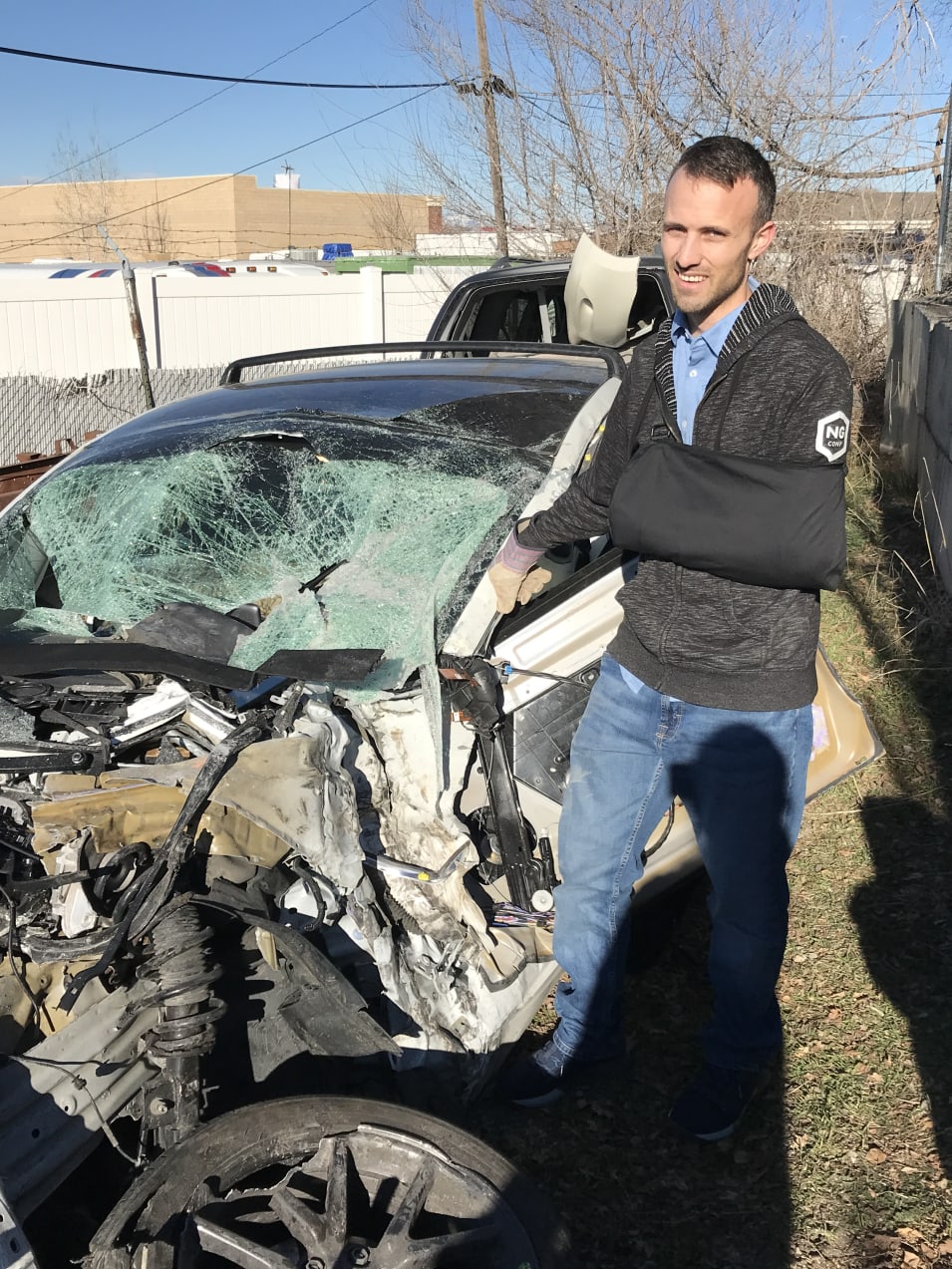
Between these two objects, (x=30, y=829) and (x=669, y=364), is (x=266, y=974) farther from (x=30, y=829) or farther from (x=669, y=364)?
(x=669, y=364)

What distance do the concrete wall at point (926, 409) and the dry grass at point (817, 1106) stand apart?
2.15 metres

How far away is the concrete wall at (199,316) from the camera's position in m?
12.4

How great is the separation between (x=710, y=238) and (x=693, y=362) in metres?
0.25

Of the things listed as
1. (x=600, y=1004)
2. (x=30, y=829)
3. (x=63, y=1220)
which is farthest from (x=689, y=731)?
(x=63, y=1220)

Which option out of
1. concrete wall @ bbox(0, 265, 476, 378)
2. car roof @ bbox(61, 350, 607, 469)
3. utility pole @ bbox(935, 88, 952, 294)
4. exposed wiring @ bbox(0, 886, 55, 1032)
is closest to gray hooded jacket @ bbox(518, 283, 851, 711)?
car roof @ bbox(61, 350, 607, 469)

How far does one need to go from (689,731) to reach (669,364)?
76 cm

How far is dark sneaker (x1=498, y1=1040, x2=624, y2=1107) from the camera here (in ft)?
8.51

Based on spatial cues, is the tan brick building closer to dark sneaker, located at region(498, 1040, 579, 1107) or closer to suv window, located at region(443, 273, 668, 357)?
suv window, located at region(443, 273, 668, 357)

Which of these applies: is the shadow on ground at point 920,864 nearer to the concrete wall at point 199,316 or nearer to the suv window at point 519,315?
the suv window at point 519,315

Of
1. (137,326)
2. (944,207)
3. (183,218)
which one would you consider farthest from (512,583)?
(183,218)

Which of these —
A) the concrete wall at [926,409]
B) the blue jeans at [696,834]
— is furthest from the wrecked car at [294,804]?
the concrete wall at [926,409]

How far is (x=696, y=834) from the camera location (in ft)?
7.67

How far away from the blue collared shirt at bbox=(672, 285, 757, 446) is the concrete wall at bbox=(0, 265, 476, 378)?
463 inches

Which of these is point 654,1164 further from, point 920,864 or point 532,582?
point 920,864
